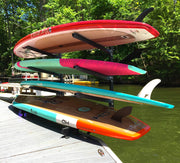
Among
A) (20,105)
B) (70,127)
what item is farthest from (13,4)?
(70,127)

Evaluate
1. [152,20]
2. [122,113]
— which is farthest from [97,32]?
[152,20]

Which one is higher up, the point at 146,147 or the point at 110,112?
the point at 110,112

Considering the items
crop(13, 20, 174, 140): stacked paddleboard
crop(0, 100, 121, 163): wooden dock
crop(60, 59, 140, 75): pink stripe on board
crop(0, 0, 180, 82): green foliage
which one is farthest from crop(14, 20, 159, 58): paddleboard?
crop(0, 0, 180, 82): green foliage

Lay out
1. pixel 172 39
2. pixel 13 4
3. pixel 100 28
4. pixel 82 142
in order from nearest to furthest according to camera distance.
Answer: pixel 82 142, pixel 100 28, pixel 172 39, pixel 13 4

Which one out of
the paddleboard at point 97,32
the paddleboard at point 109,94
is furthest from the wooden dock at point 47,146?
the paddleboard at point 97,32

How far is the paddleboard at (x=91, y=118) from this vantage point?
112 inches

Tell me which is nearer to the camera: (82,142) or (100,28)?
(82,142)

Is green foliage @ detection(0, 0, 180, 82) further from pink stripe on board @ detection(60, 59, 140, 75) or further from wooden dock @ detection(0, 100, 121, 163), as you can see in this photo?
wooden dock @ detection(0, 100, 121, 163)

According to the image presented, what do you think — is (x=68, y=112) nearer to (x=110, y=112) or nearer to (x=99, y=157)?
(x=110, y=112)

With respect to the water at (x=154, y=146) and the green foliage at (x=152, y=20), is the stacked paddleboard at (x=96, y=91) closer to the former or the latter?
the water at (x=154, y=146)

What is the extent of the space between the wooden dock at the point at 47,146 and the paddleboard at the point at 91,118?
0.91 feet

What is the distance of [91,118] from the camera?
329 cm

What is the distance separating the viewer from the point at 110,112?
3.67 metres

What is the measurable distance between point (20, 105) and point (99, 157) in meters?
3.10
